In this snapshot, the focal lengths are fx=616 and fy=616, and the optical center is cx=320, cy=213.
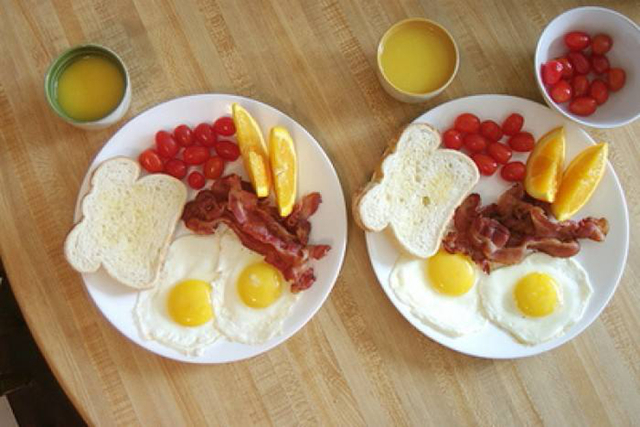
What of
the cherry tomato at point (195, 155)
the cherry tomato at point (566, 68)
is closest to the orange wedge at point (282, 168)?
the cherry tomato at point (195, 155)

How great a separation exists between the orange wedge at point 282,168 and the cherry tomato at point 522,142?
825 millimetres

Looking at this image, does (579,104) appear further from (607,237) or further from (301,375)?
(301,375)

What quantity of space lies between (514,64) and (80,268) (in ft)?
5.83

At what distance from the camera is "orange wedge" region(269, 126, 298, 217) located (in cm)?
214

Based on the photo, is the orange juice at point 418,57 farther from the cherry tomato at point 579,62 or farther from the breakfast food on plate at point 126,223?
the breakfast food on plate at point 126,223

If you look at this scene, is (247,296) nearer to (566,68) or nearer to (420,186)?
(420,186)

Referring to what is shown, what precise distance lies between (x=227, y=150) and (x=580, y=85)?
1.32 metres

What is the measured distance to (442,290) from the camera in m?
2.23

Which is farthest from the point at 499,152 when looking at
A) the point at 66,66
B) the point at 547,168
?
the point at 66,66

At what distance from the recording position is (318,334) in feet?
7.48

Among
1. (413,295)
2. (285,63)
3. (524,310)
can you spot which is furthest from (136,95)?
(524,310)

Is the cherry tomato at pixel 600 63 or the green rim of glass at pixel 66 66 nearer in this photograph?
the green rim of glass at pixel 66 66

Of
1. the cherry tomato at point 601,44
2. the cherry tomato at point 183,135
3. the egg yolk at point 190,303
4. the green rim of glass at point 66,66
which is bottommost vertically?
the cherry tomato at point 601,44

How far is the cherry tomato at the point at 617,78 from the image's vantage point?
7.44 feet
